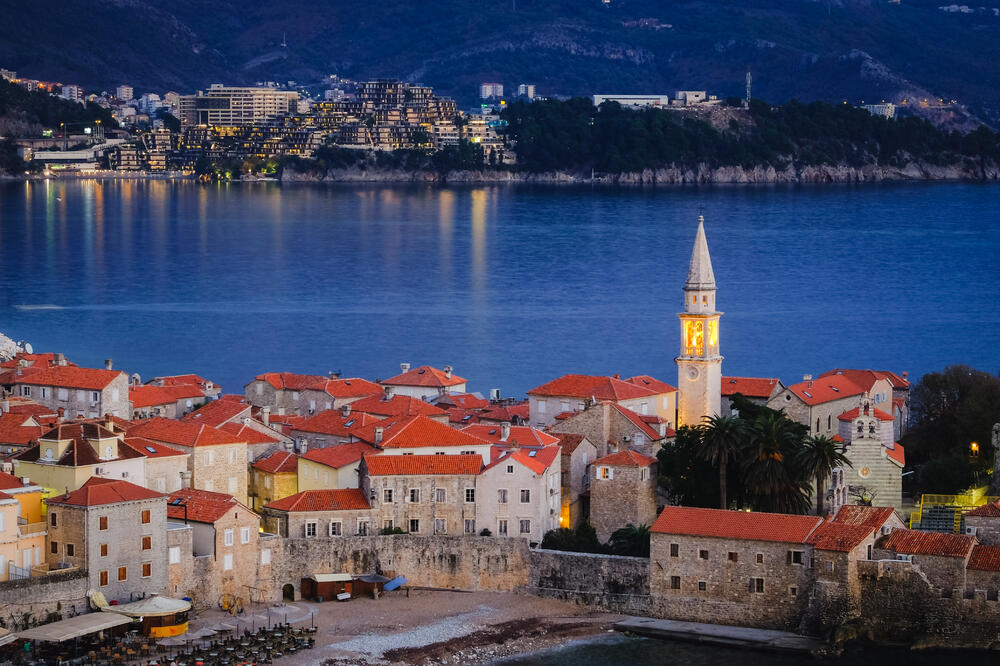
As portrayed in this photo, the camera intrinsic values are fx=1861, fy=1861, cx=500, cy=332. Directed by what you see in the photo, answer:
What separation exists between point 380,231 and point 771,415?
10972 cm

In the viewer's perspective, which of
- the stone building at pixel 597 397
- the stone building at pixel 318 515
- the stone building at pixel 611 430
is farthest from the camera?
the stone building at pixel 597 397

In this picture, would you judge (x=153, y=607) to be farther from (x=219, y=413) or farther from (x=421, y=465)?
(x=219, y=413)

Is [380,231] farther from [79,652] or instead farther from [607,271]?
[79,652]

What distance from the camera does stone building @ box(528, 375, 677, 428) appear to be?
42.2 m

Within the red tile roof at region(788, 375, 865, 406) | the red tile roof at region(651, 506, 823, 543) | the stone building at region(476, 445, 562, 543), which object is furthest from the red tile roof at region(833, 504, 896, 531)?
the red tile roof at region(788, 375, 865, 406)

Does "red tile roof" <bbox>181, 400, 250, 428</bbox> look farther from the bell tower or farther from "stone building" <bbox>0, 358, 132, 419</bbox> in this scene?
the bell tower

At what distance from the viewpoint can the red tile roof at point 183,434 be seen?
37.4m

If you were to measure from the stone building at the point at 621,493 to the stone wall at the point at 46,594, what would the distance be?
416 inches

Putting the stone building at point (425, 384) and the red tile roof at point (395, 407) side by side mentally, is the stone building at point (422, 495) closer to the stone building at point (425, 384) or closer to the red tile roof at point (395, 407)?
the red tile roof at point (395, 407)

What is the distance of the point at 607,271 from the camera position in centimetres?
11544

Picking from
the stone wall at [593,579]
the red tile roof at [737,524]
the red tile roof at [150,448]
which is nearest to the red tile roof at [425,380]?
the red tile roof at [150,448]

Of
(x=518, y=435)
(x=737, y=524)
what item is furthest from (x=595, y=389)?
(x=737, y=524)

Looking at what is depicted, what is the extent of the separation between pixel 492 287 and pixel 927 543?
7464 cm

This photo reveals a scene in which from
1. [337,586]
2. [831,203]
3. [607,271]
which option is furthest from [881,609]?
[831,203]
